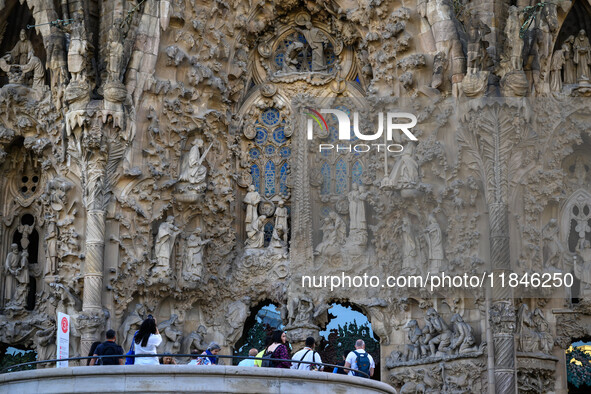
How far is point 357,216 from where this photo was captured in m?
20.1

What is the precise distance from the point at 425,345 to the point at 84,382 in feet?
22.2

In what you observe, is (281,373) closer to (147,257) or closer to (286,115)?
(147,257)

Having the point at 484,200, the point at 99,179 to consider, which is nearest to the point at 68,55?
the point at 99,179

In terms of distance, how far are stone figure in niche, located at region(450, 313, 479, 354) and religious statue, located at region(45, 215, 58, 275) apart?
6.47m

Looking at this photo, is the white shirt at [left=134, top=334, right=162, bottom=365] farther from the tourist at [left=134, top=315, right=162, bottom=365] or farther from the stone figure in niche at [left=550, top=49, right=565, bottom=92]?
the stone figure in niche at [left=550, top=49, right=565, bottom=92]

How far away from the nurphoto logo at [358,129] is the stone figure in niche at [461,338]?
114 inches

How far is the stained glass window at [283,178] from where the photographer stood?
69.2 feet

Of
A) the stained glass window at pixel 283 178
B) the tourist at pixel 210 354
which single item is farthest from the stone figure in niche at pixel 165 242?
the tourist at pixel 210 354

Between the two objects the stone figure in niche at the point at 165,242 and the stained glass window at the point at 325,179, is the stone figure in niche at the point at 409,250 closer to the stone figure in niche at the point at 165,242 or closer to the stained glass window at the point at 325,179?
the stained glass window at the point at 325,179

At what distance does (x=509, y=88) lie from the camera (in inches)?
736

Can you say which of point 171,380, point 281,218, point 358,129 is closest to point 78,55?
point 281,218

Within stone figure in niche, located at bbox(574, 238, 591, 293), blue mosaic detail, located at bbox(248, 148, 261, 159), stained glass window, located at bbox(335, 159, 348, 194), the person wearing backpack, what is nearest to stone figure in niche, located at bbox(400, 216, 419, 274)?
stained glass window, located at bbox(335, 159, 348, 194)

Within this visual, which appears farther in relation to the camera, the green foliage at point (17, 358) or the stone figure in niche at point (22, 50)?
the stone figure in niche at point (22, 50)

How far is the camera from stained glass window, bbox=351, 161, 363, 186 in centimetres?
2072
